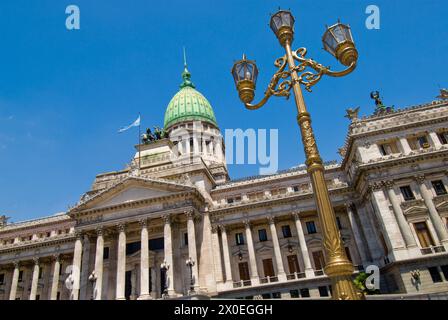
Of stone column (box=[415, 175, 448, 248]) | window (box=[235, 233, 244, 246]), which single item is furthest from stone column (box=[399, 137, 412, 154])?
window (box=[235, 233, 244, 246])

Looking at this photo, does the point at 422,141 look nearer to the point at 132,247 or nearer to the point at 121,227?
the point at 121,227

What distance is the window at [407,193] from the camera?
35188 mm

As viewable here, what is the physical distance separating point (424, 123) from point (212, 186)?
2785cm

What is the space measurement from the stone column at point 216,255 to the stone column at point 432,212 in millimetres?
23433

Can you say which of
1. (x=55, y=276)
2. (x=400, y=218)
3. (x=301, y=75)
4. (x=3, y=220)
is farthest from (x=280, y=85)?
(x=3, y=220)

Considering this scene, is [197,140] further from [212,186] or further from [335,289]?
[335,289]

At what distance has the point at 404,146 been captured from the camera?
3741cm

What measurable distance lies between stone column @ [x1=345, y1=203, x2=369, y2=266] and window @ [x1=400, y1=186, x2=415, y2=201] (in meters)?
6.85

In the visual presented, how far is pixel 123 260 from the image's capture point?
3784 cm

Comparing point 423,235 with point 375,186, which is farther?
point 375,186

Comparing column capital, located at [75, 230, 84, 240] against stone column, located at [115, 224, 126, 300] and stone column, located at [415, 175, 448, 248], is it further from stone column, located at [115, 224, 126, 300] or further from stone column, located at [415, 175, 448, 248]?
stone column, located at [415, 175, 448, 248]

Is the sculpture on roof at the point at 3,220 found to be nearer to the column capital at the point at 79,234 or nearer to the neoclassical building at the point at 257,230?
the neoclassical building at the point at 257,230

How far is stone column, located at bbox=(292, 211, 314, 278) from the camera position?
126 ft

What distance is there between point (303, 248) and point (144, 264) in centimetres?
1836
